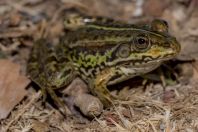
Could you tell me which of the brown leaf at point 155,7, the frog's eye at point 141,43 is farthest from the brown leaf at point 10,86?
the brown leaf at point 155,7

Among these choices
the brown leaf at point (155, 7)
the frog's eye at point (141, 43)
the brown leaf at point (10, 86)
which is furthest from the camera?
the brown leaf at point (155, 7)

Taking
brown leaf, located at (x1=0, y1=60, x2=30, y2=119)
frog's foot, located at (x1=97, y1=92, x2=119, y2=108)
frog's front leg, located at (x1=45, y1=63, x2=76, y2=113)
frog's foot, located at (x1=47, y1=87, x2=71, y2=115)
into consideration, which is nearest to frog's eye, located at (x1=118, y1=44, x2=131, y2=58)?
frog's foot, located at (x1=97, y1=92, x2=119, y2=108)

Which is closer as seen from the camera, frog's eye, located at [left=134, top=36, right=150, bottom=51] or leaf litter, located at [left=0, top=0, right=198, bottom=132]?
leaf litter, located at [left=0, top=0, right=198, bottom=132]

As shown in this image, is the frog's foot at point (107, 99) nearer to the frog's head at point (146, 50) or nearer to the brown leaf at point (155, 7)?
the frog's head at point (146, 50)

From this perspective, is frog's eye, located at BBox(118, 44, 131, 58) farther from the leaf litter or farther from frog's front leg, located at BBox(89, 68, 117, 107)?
the leaf litter

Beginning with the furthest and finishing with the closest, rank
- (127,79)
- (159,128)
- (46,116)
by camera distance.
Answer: (127,79) → (46,116) → (159,128)

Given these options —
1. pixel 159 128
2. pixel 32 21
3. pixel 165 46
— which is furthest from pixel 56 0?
pixel 159 128

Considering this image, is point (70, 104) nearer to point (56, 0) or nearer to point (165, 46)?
point (165, 46)
